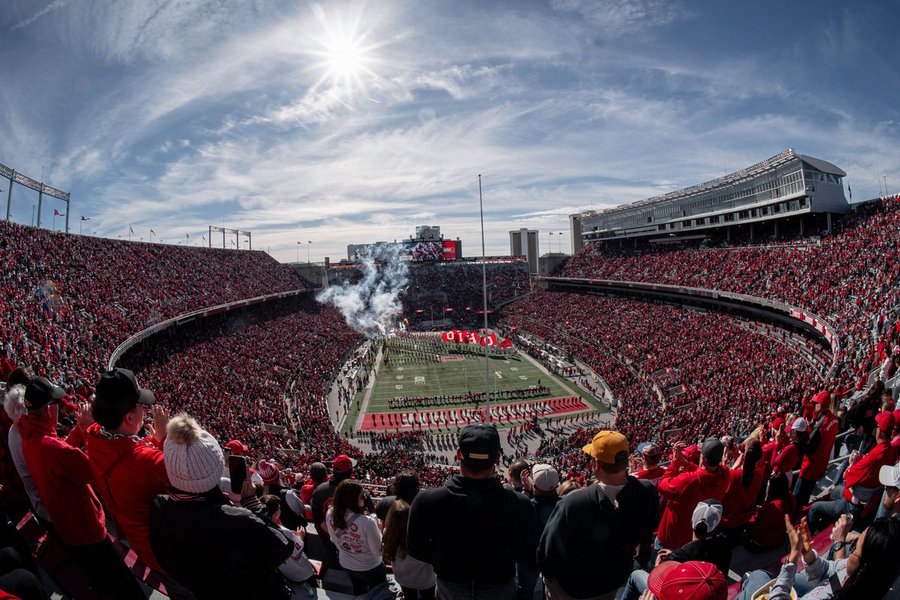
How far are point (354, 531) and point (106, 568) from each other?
1.72 meters

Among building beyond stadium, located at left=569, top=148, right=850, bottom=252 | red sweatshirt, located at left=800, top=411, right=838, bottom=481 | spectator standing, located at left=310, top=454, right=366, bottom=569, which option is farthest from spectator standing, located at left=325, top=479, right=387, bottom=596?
building beyond stadium, located at left=569, top=148, right=850, bottom=252

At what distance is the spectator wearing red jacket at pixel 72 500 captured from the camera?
11.1 feet

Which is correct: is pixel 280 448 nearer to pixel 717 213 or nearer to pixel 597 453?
pixel 597 453

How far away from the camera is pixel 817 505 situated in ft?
18.0

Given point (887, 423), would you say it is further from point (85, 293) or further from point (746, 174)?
point (746, 174)

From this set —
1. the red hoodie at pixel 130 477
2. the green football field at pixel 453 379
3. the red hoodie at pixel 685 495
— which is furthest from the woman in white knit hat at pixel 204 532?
the green football field at pixel 453 379

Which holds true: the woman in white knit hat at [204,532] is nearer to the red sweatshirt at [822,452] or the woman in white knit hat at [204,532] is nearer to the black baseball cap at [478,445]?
the black baseball cap at [478,445]

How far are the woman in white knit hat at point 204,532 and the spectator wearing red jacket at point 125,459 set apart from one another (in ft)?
1.14

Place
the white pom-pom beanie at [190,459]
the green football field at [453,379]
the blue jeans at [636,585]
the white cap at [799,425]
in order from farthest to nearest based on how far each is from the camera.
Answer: the green football field at [453,379], the white cap at [799,425], the blue jeans at [636,585], the white pom-pom beanie at [190,459]

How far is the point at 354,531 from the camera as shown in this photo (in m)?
3.96

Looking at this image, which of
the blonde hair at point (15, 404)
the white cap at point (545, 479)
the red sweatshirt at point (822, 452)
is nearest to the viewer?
the blonde hair at point (15, 404)

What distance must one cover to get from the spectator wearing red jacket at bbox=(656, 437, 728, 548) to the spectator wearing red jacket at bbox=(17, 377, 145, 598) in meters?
4.43

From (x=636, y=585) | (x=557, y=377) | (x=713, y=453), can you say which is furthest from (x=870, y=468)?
(x=557, y=377)

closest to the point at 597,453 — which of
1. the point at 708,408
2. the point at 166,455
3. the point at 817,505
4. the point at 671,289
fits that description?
the point at 166,455
